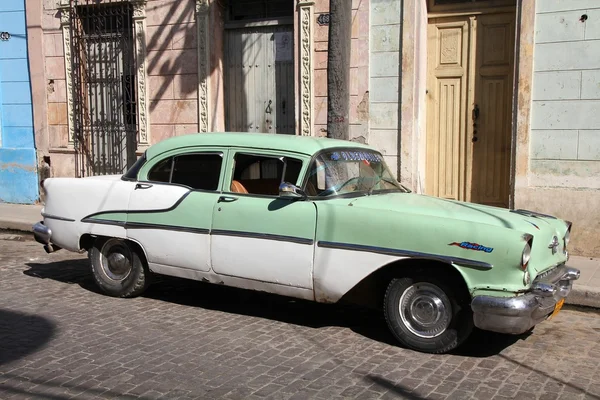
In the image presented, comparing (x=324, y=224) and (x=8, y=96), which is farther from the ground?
(x=8, y=96)

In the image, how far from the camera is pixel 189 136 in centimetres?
610

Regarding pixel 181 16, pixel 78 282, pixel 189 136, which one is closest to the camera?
pixel 189 136

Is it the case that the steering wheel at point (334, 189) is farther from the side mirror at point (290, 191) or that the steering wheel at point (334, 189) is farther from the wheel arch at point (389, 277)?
the wheel arch at point (389, 277)

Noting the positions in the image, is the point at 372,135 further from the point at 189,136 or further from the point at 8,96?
the point at 8,96

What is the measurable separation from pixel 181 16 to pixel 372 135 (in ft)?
14.2

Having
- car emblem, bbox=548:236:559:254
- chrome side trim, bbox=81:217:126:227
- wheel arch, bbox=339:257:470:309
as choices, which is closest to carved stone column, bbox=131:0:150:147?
chrome side trim, bbox=81:217:126:227

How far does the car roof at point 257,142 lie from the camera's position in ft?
18.0

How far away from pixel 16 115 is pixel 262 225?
9.67 m

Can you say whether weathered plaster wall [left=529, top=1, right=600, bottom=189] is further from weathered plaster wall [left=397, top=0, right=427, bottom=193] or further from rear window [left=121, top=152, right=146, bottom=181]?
rear window [left=121, top=152, right=146, bottom=181]

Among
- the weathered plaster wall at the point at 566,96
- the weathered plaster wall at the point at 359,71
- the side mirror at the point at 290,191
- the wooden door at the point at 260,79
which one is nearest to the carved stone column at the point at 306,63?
the weathered plaster wall at the point at 359,71

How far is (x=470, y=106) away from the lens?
9.69 metres

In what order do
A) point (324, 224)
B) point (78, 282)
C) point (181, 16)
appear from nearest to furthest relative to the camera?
point (324, 224)
point (78, 282)
point (181, 16)

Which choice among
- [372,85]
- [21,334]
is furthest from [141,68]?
[21,334]

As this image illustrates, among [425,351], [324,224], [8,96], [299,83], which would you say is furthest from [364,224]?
[8,96]
